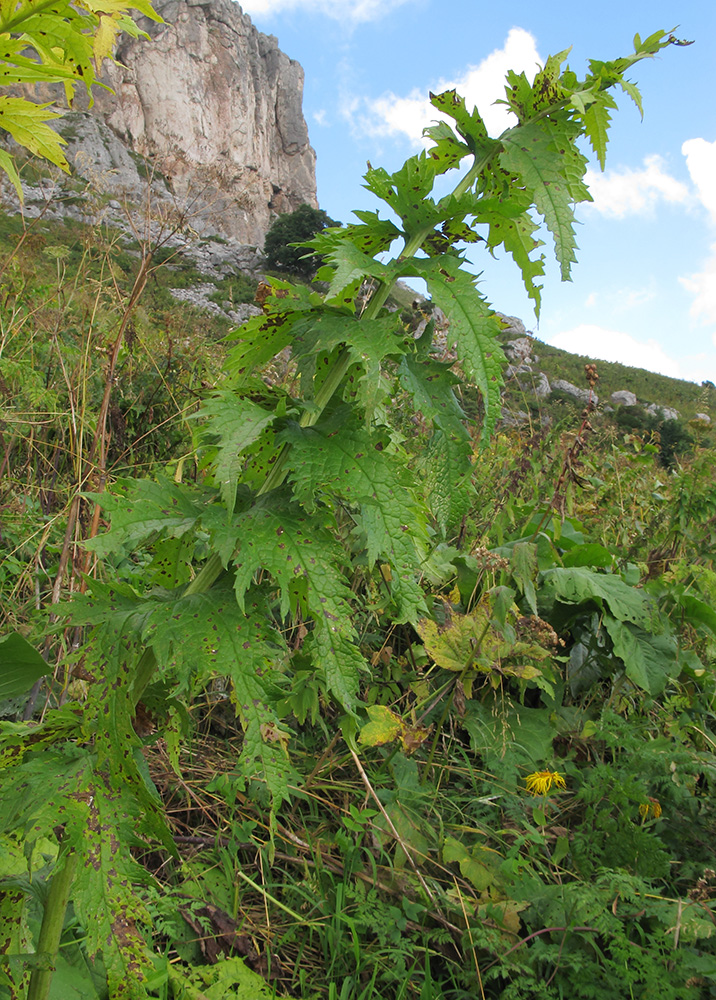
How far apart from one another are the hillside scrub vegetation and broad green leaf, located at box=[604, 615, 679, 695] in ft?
0.06

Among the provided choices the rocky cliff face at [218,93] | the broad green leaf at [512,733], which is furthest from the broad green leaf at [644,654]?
the rocky cliff face at [218,93]

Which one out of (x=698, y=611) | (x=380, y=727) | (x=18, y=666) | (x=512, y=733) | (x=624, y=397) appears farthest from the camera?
(x=624, y=397)

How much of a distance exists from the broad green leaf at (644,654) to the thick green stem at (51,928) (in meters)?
1.99

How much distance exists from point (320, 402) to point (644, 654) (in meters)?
1.94

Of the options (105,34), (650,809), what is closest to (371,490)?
(105,34)

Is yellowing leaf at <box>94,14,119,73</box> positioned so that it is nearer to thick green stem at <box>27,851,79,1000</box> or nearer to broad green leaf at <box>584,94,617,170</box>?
broad green leaf at <box>584,94,617,170</box>

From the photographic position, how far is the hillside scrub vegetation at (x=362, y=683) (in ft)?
2.92

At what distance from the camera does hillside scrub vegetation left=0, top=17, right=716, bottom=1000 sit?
89 cm

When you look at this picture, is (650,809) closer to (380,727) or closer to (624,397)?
(380,727)

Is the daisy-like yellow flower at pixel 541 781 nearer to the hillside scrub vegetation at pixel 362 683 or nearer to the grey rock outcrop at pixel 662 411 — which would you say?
the hillside scrub vegetation at pixel 362 683

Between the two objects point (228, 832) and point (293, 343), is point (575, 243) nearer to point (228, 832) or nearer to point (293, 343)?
point (293, 343)

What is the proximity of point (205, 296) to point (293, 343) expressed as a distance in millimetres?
21921

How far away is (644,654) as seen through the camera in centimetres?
232

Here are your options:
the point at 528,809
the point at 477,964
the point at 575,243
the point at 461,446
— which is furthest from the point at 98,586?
the point at 528,809
